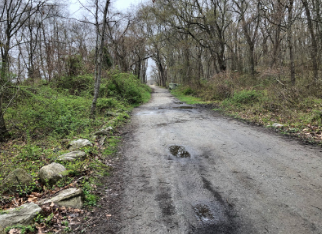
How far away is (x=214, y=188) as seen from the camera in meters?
3.66

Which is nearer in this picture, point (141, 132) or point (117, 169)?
point (117, 169)

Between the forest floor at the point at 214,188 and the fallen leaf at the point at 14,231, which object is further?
the forest floor at the point at 214,188

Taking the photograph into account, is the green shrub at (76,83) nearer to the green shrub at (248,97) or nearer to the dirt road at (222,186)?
the dirt road at (222,186)

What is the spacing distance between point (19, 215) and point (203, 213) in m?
2.57

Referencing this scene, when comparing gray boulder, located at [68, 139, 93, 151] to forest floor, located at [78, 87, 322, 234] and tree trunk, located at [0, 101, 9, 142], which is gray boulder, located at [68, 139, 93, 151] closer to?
forest floor, located at [78, 87, 322, 234]

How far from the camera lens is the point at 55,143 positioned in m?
6.19

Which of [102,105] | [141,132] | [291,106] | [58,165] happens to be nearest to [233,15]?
[291,106]

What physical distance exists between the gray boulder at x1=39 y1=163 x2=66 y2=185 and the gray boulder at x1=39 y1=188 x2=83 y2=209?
544 millimetres

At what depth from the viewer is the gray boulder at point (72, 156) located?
4727mm

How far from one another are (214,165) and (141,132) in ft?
12.7

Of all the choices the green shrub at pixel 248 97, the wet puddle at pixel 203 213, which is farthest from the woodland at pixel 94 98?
the wet puddle at pixel 203 213

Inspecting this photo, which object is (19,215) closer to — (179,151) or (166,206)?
(166,206)

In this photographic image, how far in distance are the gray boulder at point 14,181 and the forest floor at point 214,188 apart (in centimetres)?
145

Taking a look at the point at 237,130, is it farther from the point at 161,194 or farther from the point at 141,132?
the point at 161,194
